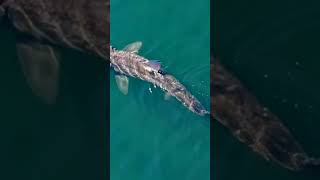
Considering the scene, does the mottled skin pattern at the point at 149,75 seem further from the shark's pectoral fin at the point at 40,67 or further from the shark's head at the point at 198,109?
the shark's pectoral fin at the point at 40,67

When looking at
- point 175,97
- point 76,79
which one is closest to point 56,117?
point 76,79

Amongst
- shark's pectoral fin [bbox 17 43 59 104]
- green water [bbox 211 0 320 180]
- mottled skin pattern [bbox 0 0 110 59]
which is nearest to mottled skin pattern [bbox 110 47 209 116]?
mottled skin pattern [bbox 0 0 110 59]

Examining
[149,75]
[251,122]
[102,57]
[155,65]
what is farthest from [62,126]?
[251,122]

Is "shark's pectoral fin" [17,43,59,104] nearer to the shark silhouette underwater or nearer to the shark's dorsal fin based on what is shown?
the shark silhouette underwater

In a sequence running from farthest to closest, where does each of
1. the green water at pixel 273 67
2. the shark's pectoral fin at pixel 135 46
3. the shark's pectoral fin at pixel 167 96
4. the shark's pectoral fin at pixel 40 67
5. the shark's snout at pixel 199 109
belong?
the shark's pectoral fin at pixel 40 67, the shark's pectoral fin at pixel 135 46, the shark's pectoral fin at pixel 167 96, the shark's snout at pixel 199 109, the green water at pixel 273 67

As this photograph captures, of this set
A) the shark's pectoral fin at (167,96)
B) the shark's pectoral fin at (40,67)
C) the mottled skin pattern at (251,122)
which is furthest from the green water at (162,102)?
the shark's pectoral fin at (40,67)
